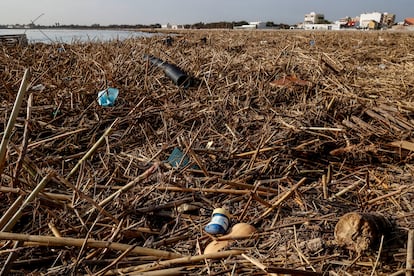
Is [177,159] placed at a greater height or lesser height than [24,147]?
lesser

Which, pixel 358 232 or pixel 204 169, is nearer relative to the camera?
pixel 358 232

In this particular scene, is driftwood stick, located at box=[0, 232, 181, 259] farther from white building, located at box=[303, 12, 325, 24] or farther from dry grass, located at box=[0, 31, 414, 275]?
white building, located at box=[303, 12, 325, 24]

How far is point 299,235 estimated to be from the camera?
167cm

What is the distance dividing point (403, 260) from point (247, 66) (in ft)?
11.9

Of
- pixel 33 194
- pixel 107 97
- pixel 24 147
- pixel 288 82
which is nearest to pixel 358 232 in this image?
pixel 33 194

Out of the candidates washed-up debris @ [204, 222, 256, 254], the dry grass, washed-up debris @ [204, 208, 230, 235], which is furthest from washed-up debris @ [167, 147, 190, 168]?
washed-up debris @ [204, 222, 256, 254]

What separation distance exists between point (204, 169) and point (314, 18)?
3839 inches

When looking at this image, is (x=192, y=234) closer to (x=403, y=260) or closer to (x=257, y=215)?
(x=257, y=215)

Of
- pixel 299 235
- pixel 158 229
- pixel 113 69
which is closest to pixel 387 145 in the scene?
pixel 299 235

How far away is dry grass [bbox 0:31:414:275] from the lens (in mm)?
1563

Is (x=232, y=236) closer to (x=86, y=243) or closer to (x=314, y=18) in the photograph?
(x=86, y=243)

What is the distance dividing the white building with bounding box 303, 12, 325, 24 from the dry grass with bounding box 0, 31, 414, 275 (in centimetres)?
9279

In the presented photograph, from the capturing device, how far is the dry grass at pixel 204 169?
156cm

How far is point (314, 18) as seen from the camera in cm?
8762
